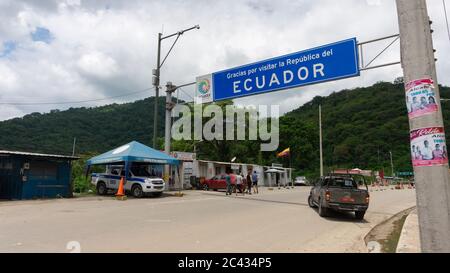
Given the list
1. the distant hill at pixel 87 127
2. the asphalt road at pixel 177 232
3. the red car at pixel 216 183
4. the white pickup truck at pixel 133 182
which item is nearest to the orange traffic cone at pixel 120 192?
the white pickup truck at pixel 133 182

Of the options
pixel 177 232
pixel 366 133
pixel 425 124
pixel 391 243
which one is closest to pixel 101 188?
pixel 177 232

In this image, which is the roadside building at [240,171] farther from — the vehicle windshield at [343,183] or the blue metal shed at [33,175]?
the vehicle windshield at [343,183]

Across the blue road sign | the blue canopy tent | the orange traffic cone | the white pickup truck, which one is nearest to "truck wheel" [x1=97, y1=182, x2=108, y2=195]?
the white pickup truck

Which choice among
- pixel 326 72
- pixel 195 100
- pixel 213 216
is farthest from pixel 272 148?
pixel 213 216

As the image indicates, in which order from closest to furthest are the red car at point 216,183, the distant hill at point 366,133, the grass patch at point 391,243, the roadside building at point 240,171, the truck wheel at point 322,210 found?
the grass patch at point 391,243 < the truck wheel at point 322,210 < the red car at point 216,183 < the roadside building at point 240,171 < the distant hill at point 366,133

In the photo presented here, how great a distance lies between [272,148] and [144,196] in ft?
156

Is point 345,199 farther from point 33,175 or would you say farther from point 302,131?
point 302,131

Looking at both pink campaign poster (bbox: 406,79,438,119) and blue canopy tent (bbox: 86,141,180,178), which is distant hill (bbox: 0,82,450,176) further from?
pink campaign poster (bbox: 406,79,438,119)

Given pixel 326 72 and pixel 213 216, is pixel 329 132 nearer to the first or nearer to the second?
pixel 326 72

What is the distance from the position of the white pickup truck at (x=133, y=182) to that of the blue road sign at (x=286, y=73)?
6.21 meters

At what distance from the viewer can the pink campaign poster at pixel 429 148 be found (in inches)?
185

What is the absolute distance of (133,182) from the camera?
74.3 ft

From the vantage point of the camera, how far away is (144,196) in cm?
2322

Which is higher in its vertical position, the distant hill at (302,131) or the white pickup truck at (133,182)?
the distant hill at (302,131)
